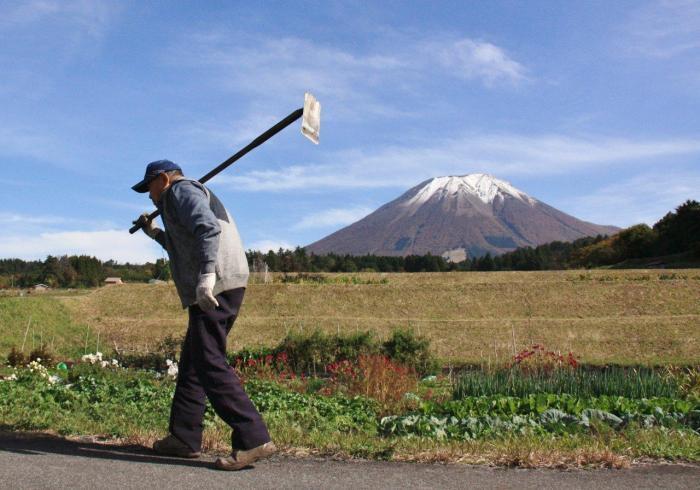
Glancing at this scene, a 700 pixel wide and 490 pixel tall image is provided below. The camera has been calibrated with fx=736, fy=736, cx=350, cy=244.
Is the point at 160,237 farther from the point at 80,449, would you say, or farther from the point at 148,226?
the point at 80,449

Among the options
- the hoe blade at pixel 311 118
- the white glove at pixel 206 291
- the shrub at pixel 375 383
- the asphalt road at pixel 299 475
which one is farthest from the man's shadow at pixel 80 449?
the shrub at pixel 375 383

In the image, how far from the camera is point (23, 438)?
224 inches

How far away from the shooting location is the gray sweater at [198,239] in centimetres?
486

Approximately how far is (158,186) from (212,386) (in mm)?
1579

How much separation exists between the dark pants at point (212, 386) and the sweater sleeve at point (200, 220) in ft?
1.12

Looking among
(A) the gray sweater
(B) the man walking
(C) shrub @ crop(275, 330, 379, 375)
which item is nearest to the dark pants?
(B) the man walking

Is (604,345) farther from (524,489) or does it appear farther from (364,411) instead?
(524,489)

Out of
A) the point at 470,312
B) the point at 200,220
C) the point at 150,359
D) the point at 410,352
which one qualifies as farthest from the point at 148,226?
the point at 470,312

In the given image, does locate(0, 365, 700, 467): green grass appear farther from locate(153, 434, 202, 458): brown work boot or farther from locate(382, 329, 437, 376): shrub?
locate(382, 329, 437, 376): shrub

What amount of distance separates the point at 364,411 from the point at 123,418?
2444 millimetres

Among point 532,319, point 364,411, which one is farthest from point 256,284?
point 364,411

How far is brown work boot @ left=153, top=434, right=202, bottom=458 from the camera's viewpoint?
16.4 feet

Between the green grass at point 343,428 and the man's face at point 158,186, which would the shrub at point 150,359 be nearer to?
the green grass at point 343,428

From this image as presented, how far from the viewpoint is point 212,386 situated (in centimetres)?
491
